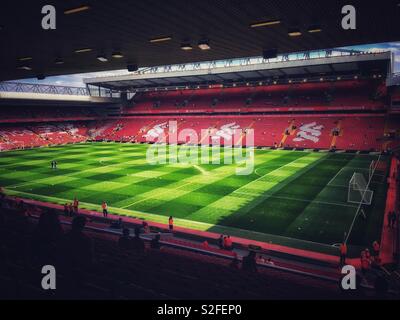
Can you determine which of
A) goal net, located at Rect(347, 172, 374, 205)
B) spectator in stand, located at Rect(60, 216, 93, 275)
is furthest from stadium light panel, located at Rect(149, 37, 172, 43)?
goal net, located at Rect(347, 172, 374, 205)

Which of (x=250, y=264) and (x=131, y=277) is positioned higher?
(x=131, y=277)

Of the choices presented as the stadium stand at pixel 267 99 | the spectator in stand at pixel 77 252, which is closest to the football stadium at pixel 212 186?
the spectator in stand at pixel 77 252

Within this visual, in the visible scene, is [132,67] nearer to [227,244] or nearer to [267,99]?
[227,244]

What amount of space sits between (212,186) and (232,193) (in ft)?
7.82

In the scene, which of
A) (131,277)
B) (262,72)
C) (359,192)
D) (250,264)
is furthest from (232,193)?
(262,72)

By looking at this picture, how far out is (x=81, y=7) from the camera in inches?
349

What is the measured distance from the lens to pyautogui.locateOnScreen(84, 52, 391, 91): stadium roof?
4194cm

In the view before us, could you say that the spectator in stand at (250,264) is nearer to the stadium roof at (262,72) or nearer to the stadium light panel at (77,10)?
the stadium light panel at (77,10)

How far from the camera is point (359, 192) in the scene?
21797 millimetres

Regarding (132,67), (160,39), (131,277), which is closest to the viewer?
(131,277)

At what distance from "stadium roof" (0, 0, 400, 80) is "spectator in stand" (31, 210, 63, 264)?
6.06m
